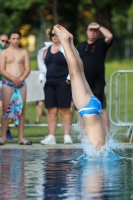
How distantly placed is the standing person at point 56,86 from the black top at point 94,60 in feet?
1.43

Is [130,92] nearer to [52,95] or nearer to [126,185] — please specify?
[52,95]

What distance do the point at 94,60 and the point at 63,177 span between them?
5014 millimetres

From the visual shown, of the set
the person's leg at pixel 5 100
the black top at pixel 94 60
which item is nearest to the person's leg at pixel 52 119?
the person's leg at pixel 5 100

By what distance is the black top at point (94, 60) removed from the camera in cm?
1402

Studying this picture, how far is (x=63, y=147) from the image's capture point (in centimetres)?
1341

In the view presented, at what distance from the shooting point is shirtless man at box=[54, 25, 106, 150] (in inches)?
410

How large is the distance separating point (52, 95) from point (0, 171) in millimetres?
4519

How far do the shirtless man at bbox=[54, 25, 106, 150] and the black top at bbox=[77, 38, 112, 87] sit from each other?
3.29 m

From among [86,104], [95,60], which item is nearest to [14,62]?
[95,60]

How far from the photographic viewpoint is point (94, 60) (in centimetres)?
1404

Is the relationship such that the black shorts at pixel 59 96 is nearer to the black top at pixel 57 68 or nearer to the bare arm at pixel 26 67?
the black top at pixel 57 68

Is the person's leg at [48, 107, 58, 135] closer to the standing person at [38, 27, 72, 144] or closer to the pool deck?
the standing person at [38, 27, 72, 144]

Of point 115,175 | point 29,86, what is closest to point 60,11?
point 29,86

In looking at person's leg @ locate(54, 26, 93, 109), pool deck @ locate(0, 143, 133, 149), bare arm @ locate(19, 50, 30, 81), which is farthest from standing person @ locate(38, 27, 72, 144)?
person's leg @ locate(54, 26, 93, 109)
